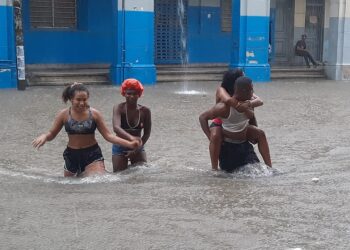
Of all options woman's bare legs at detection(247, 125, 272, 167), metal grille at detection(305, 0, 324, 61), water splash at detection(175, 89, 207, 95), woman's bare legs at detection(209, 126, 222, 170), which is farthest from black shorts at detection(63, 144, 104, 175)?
metal grille at detection(305, 0, 324, 61)

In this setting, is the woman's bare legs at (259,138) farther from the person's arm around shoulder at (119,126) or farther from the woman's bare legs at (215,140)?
the person's arm around shoulder at (119,126)

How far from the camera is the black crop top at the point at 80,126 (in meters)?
6.59

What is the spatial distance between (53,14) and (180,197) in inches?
568

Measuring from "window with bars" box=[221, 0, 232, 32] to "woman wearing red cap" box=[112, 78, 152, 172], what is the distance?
1615cm

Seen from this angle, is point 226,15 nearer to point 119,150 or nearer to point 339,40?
point 339,40

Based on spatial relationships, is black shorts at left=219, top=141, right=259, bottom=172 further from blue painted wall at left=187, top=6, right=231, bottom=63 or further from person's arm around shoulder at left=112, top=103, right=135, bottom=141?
blue painted wall at left=187, top=6, right=231, bottom=63

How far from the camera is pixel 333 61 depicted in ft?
75.1

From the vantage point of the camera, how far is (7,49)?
16.7m

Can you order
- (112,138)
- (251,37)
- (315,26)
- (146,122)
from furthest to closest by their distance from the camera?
1. (315,26)
2. (251,37)
3. (146,122)
4. (112,138)

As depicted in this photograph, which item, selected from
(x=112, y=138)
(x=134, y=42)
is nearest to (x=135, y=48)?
(x=134, y=42)

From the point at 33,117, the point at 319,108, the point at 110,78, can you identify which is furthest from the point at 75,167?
the point at 110,78

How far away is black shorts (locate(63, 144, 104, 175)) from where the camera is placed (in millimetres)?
6703

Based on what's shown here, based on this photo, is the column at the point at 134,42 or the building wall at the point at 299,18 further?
the building wall at the point at 299,18

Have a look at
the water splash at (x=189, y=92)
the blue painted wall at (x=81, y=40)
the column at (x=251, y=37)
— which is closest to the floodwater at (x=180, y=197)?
the water splash at (x=189, y=92)
